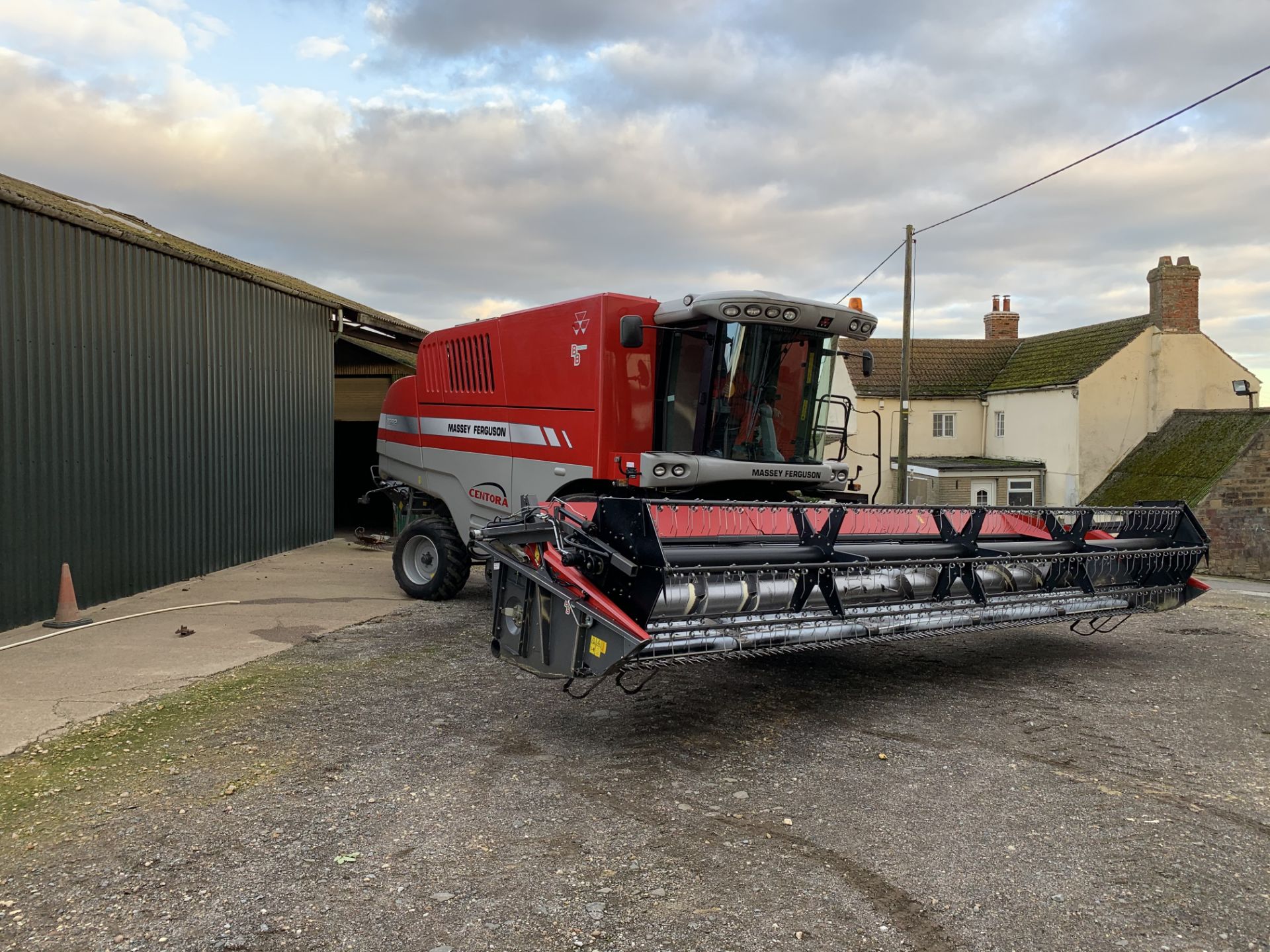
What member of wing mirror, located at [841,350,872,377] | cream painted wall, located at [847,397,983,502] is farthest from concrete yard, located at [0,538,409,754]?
cream painted wall, located at [847,397,983,502]

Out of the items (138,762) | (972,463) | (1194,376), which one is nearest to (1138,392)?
(1194,376)

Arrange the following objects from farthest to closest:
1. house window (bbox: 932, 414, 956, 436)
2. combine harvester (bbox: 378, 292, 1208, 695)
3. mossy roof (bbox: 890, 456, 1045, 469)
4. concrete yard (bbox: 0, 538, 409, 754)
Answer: house window (bbox: 932, 414, 956, 436) < mossy roof (bbox: 890, 456, 1045, 469) < concrete yard (bbox: 0, 538, 409, 754) < combine harvester (bbox: 378, 292, 1208, 695)

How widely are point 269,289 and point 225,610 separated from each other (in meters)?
5.42

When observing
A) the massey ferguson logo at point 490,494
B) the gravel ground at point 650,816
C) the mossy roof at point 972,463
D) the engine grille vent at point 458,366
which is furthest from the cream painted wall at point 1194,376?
the massey ferguson logo at point 490,494

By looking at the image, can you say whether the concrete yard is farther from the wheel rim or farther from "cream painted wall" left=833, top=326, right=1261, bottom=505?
"cream painted wall" left=833, top=326, right=1261, bottom=505

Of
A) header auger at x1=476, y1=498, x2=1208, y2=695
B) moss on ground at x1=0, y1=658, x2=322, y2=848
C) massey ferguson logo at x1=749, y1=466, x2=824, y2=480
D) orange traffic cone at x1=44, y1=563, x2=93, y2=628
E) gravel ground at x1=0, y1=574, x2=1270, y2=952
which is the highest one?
massey ferguson logo at x1=749, y1=466, x2=824, y2=480

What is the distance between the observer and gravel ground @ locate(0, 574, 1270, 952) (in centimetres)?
285

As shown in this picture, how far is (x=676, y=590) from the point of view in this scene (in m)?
4.46

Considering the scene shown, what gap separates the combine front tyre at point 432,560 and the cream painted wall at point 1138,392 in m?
21.3

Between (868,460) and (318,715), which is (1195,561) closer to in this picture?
(318,715)

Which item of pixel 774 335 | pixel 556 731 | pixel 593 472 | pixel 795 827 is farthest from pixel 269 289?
pixel 795 827

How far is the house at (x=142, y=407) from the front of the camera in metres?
7.29

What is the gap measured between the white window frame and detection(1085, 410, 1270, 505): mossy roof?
6.36 feet

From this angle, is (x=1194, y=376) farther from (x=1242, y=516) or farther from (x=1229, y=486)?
(x=1242, y=516)
